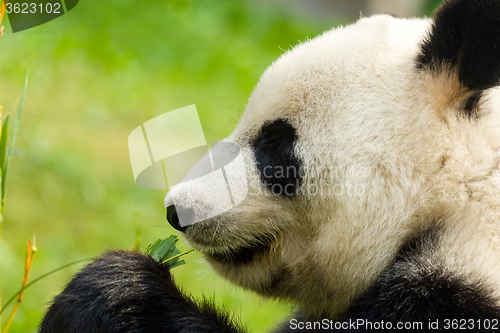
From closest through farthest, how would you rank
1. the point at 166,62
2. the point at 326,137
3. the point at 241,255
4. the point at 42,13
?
the point at 326,137 < the point at 241,255 < the point at 42,13 < the point at 166,62

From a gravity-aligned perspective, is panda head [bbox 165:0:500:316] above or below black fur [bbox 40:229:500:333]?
above

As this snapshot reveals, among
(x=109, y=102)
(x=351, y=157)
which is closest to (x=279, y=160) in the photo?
(x=351, y=157)

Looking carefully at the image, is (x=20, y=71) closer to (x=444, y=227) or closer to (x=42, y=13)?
(x=42, y=13)

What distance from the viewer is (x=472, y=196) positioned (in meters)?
1.86

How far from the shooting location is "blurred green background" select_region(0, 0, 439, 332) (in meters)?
4.34

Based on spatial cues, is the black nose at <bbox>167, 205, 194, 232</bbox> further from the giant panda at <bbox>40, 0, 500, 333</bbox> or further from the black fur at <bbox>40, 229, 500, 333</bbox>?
the black fur at <bbox>40, 229, 500, 333</bbox>

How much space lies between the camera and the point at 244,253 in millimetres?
2197

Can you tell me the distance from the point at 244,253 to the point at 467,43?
1.22 metres

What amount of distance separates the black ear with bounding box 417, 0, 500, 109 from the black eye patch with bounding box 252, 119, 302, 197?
61 cm

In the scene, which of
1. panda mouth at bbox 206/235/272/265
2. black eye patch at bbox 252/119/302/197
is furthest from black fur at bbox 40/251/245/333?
black eye patch at bbox 252/119/302/197

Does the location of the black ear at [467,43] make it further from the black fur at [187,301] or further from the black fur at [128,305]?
the black fur at [128,305]

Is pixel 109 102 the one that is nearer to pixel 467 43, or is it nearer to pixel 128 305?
pixel 128 305

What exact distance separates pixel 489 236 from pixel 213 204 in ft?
3.44

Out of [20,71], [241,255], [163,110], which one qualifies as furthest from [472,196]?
[20,71]
